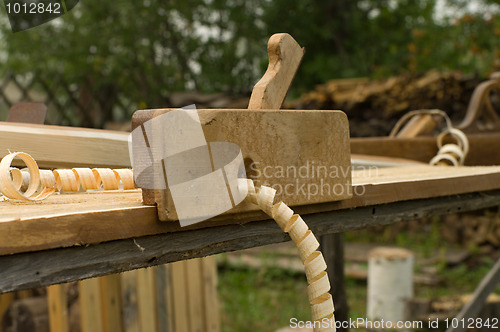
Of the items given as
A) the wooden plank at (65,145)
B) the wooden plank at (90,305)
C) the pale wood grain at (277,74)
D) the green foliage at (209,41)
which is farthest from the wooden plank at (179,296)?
the green foliage at (209,41)

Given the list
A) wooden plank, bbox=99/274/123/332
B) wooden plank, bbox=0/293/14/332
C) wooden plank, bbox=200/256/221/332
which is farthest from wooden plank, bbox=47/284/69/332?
wooden plank, bbox=0/293/14/332

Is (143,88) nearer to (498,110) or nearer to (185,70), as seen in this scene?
(185,70)

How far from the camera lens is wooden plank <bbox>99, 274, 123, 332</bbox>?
2393 mm

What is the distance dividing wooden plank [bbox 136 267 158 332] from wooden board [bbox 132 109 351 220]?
1758 millimetres

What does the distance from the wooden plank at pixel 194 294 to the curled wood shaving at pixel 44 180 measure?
171 cm

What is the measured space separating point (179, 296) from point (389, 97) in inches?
141

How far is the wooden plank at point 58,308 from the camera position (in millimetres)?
2191

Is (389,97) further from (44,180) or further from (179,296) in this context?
(44,180)

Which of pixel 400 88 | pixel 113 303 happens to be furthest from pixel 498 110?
pixel 113 303

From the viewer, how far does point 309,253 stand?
2.43ft

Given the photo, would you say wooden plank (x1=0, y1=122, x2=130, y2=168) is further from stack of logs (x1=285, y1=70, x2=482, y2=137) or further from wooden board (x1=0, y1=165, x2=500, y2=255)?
stack of logs (x1=285, y1=70, x2=482, y2=137)

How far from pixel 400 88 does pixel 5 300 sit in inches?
157

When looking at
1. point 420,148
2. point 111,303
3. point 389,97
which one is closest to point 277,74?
point 420,148

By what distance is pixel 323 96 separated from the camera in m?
5.80
